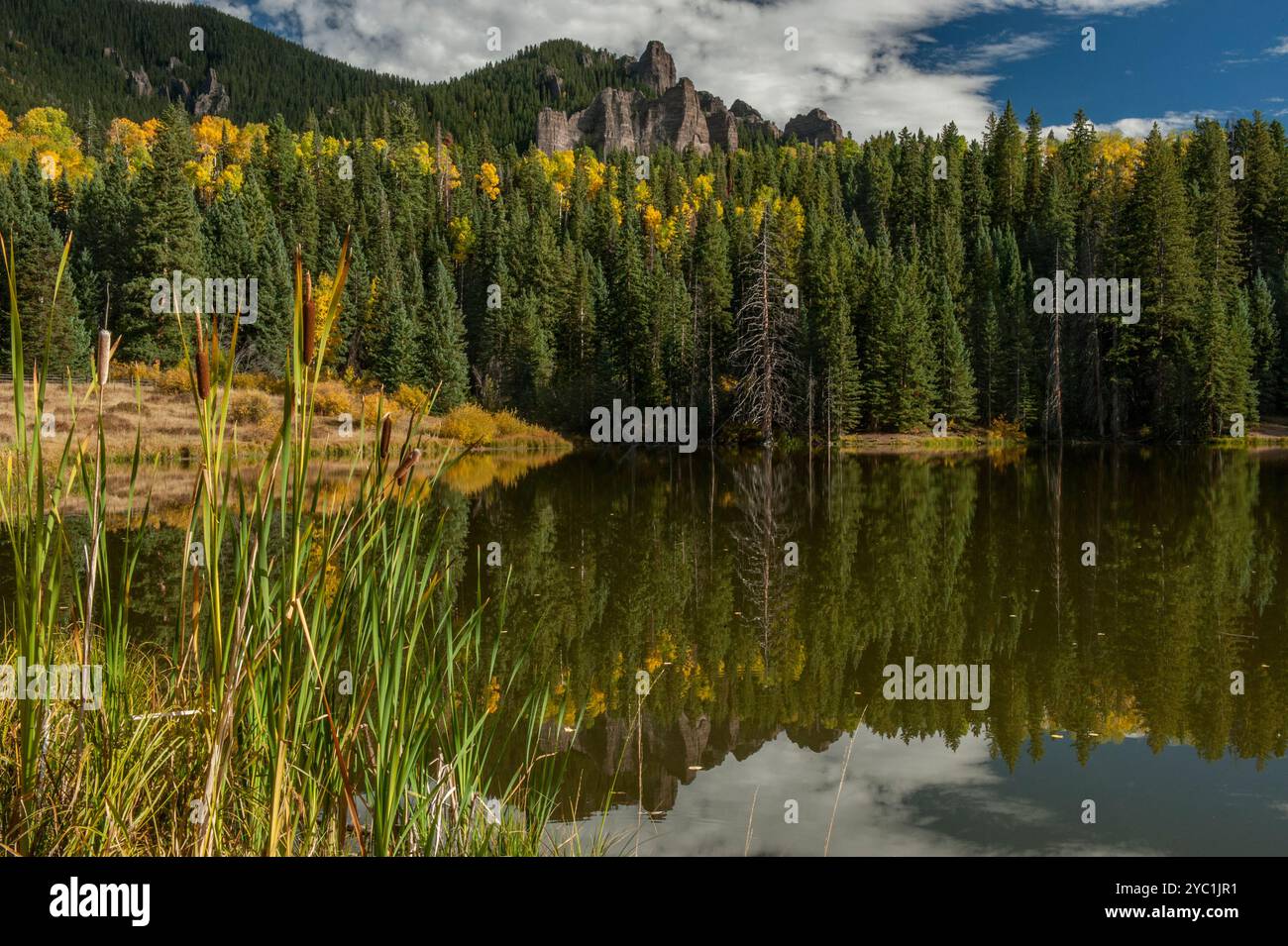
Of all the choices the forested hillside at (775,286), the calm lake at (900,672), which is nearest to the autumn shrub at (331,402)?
the forested hillside at (775,286)

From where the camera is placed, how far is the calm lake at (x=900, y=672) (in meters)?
4.71

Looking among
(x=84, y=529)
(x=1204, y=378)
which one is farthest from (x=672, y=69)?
(x=84, y=529)

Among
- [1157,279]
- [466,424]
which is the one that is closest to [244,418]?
[466,424]

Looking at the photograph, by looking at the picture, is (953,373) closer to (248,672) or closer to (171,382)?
(171,382)

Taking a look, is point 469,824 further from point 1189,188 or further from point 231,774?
point 1189,188

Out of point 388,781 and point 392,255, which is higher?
point 392,255

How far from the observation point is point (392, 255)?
205 feet

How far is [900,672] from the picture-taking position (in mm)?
7297

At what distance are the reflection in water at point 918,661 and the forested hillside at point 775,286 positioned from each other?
2450 centimetres

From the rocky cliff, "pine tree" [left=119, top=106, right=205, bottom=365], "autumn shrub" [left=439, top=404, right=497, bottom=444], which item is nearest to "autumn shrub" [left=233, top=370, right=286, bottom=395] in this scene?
"pine tree" [left=119, top=106, right=205, bottom=365]

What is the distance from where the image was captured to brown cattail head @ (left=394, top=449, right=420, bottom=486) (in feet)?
6.13

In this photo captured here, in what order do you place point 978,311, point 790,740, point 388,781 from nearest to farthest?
point 388,781 < point 790,740 < point 978,311

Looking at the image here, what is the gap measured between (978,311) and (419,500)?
54.7 metres

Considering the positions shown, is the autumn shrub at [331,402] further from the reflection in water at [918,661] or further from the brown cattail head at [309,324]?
the brown cattail head at [309,324]
